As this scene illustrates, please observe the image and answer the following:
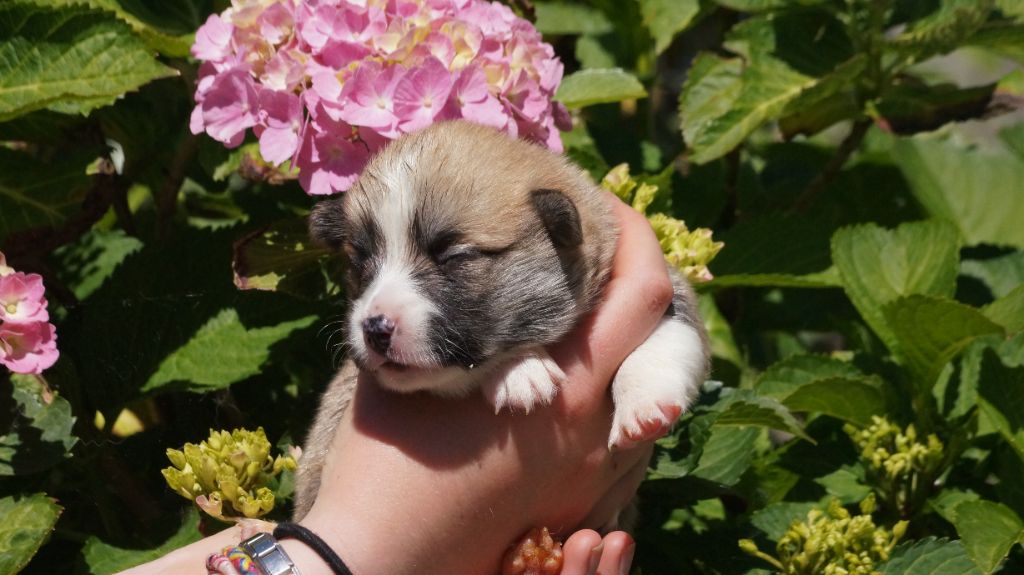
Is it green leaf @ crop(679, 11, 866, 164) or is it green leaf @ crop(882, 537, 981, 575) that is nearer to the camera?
green leaf @ crop(882, 537, 981, 575)

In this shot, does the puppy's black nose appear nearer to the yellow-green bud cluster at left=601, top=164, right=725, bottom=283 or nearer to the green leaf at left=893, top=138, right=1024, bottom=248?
the yellow-green bud cluster at left=601, top=164, right=725, bottom=283

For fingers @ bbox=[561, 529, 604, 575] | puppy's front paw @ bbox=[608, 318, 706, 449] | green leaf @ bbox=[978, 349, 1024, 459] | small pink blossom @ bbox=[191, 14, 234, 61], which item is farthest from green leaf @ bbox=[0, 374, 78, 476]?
green leaf @ bbox=[978, 349, 1024, 459]

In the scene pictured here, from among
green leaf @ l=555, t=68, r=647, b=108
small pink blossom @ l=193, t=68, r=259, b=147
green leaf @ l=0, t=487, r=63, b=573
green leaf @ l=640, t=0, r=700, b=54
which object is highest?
small pink blossom @ l=193, t=68, r=259, b=147

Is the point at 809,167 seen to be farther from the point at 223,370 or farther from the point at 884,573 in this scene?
the point at 223,370

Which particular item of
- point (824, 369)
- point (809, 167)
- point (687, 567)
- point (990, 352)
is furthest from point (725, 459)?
point (809, 167)

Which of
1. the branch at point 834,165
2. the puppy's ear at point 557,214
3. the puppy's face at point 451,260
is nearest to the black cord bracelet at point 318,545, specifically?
the puppy's face at point 451,260

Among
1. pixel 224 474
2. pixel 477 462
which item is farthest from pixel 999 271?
pixel 224 474

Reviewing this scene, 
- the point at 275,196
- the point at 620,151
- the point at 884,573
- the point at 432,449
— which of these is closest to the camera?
the point at 432,449
